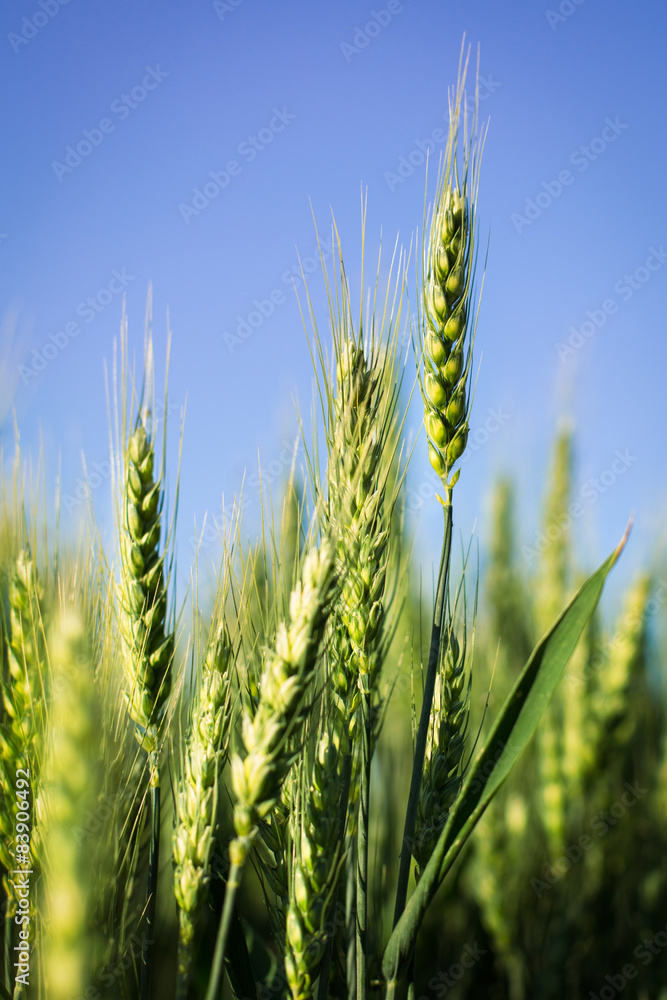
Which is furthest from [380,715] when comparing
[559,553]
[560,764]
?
[559,553]

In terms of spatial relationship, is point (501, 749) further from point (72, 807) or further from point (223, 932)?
→ point (72, 807)

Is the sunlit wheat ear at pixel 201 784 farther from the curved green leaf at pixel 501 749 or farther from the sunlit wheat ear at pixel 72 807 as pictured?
the curved green leaf at pixel 501 749

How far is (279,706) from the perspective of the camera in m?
0.66

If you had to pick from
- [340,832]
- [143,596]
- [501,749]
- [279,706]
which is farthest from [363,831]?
[143,596]

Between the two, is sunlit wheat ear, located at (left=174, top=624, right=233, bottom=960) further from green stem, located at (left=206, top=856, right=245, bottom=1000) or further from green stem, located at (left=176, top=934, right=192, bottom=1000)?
green stem, located at (left=206, top=856, right=245, bottom=1000)

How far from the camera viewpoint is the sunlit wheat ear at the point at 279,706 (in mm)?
649

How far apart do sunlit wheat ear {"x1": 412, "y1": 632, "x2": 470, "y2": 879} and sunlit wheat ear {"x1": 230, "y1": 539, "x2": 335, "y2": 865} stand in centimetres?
36

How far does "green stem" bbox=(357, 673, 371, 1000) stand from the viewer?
84 centimetres

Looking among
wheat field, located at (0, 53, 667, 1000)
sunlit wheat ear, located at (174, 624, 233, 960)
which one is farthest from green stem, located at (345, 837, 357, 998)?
sunlit wheat ear, located at (174, 624, 233, 960)

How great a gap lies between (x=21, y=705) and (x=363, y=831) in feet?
1.80

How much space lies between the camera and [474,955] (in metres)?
1.55

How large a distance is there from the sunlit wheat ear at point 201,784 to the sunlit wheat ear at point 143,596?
6 centimetres

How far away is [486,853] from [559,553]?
0.87m

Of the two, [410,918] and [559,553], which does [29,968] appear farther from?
[559,553]
